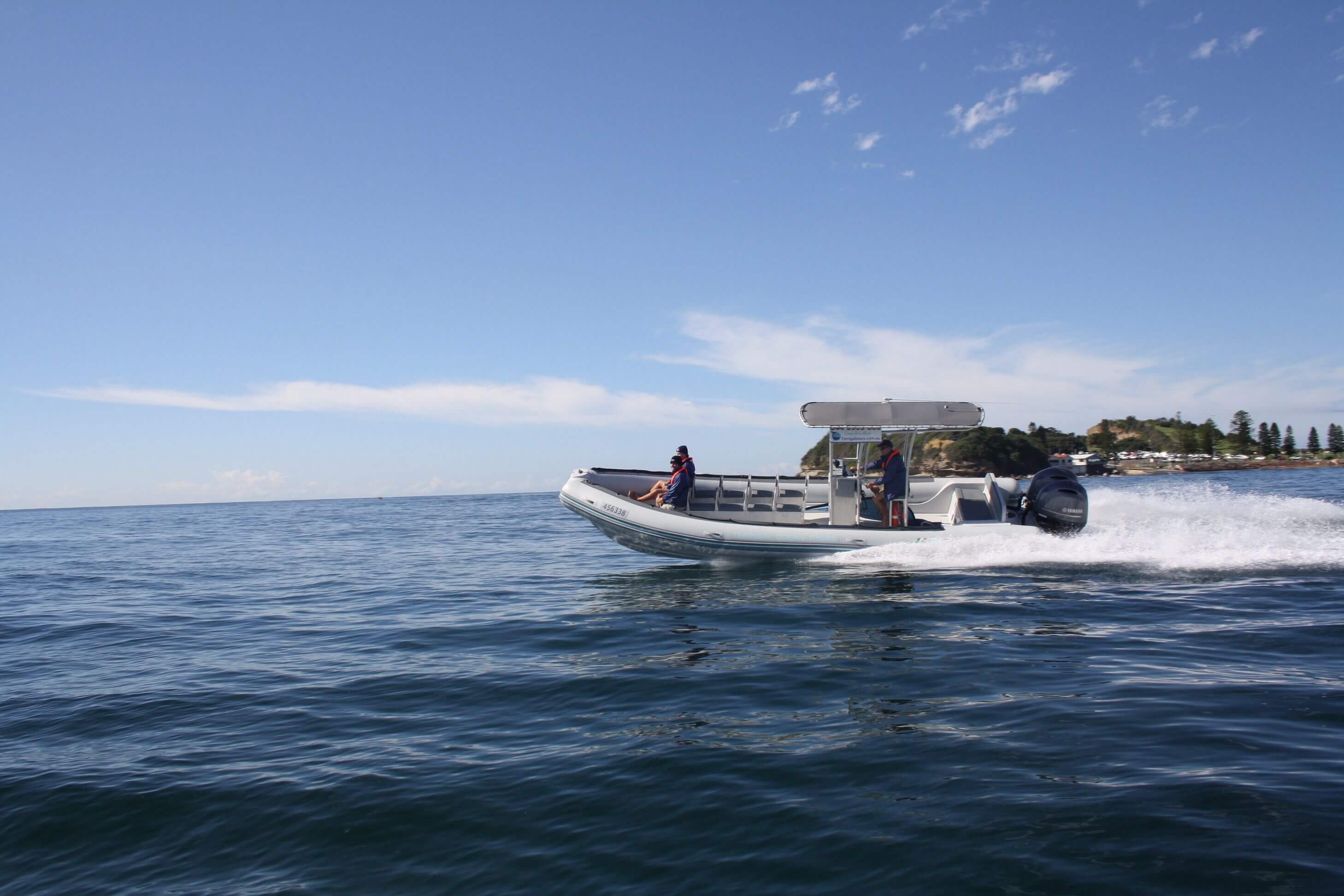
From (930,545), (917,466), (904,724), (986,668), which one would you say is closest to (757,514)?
(930,545)

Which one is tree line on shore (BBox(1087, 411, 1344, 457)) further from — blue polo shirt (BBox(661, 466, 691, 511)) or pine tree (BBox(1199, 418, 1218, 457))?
blue polo shirt (BBox(661, 466, 691, 511))

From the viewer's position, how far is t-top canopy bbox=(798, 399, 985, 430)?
13.5 meters

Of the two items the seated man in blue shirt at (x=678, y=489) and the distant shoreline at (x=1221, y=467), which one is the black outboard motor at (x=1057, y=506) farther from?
the distant shoreline at (x=1221, y=467)

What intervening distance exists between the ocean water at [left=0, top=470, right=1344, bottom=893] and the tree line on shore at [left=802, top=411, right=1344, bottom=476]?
234 ft

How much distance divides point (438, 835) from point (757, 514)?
41.2 ft

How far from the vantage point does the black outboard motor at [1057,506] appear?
13.9 meters

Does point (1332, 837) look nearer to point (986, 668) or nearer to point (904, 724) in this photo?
point (904, 724)

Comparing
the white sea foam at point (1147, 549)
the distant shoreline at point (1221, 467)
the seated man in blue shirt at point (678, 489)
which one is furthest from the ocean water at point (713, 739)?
the distant shoreline at point (1221, 467)

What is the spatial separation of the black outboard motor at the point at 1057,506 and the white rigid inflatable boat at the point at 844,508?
2 cm

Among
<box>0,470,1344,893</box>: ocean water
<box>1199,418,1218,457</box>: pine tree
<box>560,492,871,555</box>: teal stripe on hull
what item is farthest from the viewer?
<box>1199,418,1218,457</box>: pine tree

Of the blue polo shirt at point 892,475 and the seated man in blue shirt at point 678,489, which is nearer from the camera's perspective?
the blue polo shirt at point 892,475

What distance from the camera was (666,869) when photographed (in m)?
3.77

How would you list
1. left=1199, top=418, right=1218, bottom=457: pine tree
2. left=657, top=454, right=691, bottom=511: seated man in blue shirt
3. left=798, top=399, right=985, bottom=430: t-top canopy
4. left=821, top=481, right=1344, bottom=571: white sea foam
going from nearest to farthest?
1. left=821, top=481, right=1344, bottom=571: white sea foam
2. left=798, top=399, right=985, bottom=430: t-top canopy
3. left=657, top=454, right=691, bottom=511: seated man in blue shirt
4. left=1199, top=418, right=1218, bottom=457: pine tree

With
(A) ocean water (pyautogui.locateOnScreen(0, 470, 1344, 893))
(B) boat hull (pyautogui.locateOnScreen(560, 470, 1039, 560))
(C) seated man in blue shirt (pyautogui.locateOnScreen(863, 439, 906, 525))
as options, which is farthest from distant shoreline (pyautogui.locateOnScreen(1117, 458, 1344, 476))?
(A) ocean water (pyautogui.locateOnScreen(0, 470, 1344, 893))
